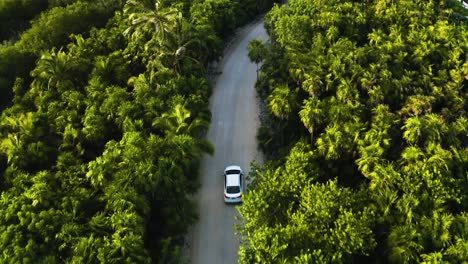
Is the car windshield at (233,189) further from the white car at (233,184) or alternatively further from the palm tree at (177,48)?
the palm tree at (177,48)

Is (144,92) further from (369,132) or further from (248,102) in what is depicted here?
(369,132)

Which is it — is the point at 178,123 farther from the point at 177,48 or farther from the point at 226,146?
the point at 177,48

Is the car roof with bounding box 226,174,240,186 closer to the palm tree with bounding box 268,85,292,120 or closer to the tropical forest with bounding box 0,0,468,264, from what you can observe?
the tropical forest with bounding box 0,0,468,264

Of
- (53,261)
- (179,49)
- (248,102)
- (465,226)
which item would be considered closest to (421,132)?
(465,226)

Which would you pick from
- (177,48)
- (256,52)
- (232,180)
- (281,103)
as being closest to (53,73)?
(177,48)

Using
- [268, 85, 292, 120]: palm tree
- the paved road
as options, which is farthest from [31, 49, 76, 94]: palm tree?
[268, 85, 292, 120]: palm tree
